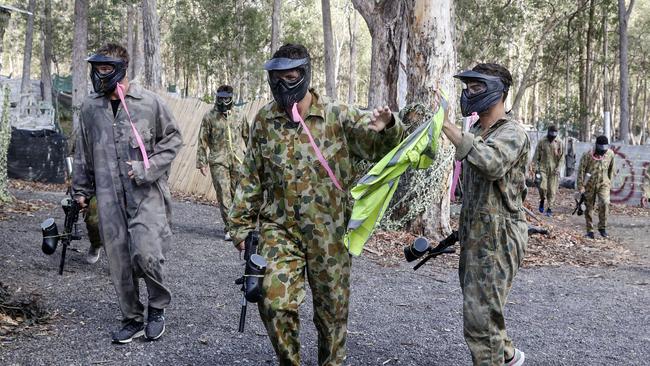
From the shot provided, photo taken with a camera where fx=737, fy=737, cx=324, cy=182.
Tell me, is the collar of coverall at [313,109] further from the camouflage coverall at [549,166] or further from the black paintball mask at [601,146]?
the camouflage coverall at [549,166]

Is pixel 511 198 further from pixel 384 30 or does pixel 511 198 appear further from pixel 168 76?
pixel 168 76

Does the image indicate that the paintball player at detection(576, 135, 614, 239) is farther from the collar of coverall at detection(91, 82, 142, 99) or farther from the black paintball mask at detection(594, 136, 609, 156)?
the collar of coverall at detection(91, 82, 142, 99)

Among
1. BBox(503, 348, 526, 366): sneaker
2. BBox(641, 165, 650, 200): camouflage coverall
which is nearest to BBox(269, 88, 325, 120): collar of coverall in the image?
BBox(503, 348, 526, 366): sneaker

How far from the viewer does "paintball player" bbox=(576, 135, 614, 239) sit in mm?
13953

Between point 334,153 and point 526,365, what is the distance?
2.38m

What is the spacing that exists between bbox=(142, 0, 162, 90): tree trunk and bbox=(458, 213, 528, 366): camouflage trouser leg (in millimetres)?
16432

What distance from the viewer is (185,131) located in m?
17.4

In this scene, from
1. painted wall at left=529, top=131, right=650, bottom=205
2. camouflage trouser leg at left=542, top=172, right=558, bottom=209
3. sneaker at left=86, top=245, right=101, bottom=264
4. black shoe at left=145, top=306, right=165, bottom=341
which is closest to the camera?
black shoe at left=145, top=306, right=165, bottom=341

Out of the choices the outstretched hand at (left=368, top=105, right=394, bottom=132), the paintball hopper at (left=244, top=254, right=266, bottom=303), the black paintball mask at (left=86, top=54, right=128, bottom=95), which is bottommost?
the paintball hopper at (left=244, top=254, right=266, bottom=303)

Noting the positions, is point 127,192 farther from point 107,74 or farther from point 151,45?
point 151,45

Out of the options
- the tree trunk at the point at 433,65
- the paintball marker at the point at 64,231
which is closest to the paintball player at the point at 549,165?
the tree trunk at the point at 433,65

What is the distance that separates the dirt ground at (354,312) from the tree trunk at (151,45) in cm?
955

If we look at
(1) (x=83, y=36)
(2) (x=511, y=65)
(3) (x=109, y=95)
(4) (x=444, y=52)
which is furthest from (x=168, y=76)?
(3) (x=109, y=95)

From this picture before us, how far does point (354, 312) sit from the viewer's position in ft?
22.4
